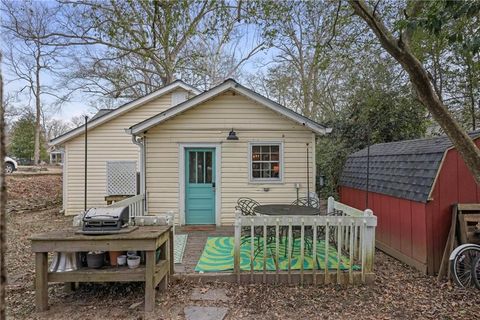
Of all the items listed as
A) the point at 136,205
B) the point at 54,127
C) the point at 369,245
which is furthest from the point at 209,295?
the point at 54,127

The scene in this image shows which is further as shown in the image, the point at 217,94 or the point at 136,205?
the point at 217,94

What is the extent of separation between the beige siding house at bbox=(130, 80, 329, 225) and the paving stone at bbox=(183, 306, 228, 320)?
3.94m

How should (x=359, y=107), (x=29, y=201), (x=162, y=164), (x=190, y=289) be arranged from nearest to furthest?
(x=190, y=289) → (x=162, y=164) → (x=359, y=107) → (x=29, y=201)

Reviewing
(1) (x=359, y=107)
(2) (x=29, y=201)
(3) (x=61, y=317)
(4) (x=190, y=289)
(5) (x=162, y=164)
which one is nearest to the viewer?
(3) (x=61, y=317)

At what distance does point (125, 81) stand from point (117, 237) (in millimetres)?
15462

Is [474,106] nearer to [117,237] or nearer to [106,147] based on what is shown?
[117,237]

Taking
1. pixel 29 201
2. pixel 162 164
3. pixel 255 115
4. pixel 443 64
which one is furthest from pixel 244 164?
pixel 29 201

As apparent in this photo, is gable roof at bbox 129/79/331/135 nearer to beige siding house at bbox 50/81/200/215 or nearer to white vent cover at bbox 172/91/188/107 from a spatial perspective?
beige siding house at bbox 50/81/200/215

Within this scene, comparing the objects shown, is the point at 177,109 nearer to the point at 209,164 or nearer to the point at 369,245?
the point at 209,164

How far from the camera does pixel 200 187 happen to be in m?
7.49

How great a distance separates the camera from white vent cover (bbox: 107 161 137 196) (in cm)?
1036

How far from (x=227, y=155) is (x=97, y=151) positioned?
18.2 ft

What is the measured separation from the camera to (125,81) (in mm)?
16984

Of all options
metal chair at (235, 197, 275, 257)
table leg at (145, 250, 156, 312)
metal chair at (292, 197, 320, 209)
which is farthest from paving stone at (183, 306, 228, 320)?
metal chair at (292, 197, 320, 209)
